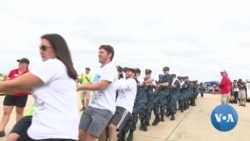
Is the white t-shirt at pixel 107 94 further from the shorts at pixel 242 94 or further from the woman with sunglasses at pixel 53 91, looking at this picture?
the shorts at pixel 242 94

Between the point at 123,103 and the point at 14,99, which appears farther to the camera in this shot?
the point at 14,99

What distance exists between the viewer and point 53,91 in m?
2.27

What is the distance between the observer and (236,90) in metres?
19.8

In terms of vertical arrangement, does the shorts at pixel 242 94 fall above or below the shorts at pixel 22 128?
below

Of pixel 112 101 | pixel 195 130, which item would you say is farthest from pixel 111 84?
pixel 195 130

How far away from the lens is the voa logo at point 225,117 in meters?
5.06

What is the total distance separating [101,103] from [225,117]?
2.17m

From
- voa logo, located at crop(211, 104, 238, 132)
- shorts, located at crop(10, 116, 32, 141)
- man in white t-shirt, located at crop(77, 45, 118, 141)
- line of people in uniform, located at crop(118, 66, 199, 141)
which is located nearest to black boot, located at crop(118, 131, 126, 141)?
line of people in uniform, located at crop(118, 66, 199, 141)

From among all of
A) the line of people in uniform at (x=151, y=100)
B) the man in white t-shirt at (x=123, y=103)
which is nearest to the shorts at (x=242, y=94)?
the line of people in uniform at (x=151, y=100)

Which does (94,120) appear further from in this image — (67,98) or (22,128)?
(67,98)

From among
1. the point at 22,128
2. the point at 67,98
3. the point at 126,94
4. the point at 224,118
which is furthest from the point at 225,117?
the point at 67,98

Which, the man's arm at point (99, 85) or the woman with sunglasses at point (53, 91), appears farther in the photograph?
the man's arm at point (99, 85)

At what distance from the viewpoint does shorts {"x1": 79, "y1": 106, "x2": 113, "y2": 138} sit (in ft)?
12.6

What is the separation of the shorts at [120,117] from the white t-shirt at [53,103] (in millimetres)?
2479
